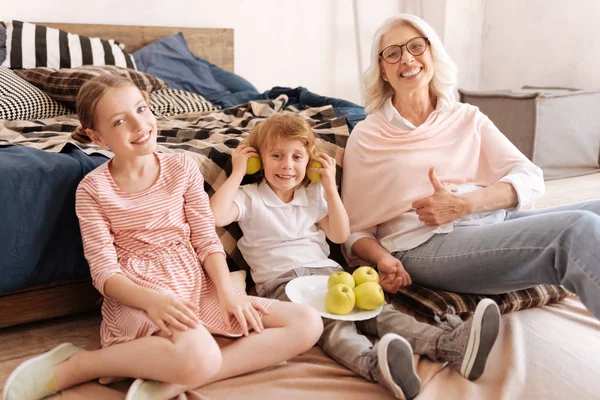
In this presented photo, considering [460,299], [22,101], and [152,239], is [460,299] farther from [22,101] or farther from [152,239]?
[22,101]

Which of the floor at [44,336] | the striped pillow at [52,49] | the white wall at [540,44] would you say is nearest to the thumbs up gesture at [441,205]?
the floor at [44,336]

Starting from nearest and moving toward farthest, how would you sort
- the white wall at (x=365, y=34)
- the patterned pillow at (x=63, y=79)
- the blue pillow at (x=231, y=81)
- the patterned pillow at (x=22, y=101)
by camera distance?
the patterned pillow at (x=22, y=101), the patterned pillow at (x=63, y=79), the blue pillow at (x=231, y=81), the white wall at (x=365, y=34)

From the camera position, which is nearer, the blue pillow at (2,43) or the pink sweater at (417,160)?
the pink sweater at (417,160)

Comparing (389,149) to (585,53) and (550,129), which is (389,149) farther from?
(585,53)

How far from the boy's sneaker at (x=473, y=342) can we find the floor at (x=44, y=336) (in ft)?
2.96

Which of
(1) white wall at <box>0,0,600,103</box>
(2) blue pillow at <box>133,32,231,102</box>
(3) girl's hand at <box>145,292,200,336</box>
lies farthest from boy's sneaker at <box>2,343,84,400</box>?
(1) white wall at <box>0,0,600,103</box>

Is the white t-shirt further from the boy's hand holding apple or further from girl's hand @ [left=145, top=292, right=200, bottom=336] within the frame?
girl's hand @ [left=145, top=292, right=200, bottom=336]

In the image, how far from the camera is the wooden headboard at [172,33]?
3227 millimetres

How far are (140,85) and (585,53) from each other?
2856 mm

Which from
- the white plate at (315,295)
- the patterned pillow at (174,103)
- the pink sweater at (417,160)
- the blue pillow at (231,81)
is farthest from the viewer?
the blue pillow at (231,81)

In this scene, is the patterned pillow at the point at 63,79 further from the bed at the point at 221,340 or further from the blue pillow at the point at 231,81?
the blue pillow at the point at 231,81

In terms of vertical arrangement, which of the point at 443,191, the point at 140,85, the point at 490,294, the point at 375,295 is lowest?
the point at 490,294

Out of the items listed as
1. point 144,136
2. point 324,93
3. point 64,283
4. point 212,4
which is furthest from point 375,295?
point 324,93

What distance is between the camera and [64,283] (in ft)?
5.33
